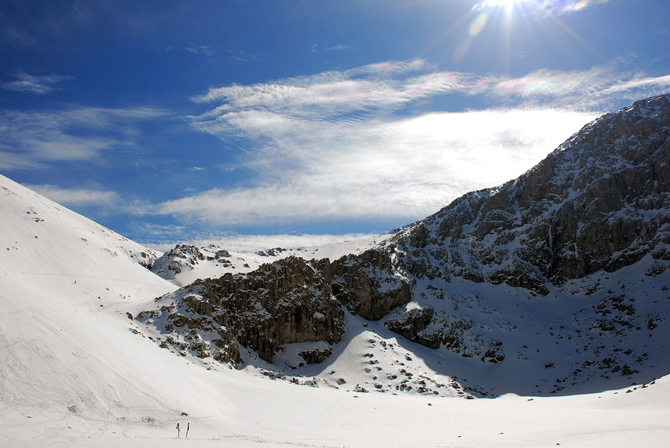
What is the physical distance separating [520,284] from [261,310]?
6793cm

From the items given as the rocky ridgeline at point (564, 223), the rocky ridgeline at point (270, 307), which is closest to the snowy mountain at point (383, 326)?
the rocky ridgeline at point (270, 307)

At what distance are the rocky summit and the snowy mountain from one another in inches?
17.2

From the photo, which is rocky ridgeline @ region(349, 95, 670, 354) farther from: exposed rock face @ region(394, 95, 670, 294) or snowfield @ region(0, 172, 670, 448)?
snowfield @ region(0, 172, 670, 448)

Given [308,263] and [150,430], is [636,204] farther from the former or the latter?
[150,430]

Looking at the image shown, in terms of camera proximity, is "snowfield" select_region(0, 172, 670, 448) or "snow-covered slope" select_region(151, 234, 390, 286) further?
"snow-covered slope" select_region(151, 234, 390, 286)

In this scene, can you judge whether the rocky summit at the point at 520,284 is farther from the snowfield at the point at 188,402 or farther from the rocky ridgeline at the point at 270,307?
the snowfield at the point at 188,402

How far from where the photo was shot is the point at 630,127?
111188 mm

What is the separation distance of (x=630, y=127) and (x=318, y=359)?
106m

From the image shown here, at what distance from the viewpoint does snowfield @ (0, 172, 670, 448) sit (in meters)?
25.3

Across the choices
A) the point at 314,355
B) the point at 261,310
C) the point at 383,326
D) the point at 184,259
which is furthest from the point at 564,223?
the point at 184,259

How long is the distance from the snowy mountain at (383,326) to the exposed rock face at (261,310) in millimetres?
357

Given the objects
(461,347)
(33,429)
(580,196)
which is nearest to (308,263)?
(461,347)

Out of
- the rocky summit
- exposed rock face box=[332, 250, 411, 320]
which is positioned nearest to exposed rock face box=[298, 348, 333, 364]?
the rocky summit

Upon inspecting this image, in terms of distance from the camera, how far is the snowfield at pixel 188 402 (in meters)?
25.3
